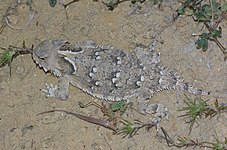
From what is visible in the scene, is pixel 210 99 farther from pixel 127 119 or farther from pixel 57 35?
pixel 57 35

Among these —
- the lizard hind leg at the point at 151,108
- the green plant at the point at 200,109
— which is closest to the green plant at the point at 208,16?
the green plant at the point at 200,109

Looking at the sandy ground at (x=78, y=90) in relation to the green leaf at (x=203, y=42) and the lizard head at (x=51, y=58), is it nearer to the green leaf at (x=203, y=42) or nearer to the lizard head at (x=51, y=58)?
the green leaf at (x=203, y=42)

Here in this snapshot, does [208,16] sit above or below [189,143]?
above

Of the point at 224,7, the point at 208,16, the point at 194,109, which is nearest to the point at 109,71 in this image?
the point at 194,109

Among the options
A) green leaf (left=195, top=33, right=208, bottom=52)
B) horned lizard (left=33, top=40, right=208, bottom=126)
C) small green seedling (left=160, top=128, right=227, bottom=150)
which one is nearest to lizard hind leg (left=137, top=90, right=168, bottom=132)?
horned lizard (left=33, top=40, right=208, bottom=126)

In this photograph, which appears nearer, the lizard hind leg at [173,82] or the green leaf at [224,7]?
the lizard hind leg at [173,82]

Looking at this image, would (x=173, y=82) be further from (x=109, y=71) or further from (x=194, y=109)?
(x=109, y=71)

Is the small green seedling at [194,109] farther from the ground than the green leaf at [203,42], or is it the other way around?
the green leaf at [203,42]
